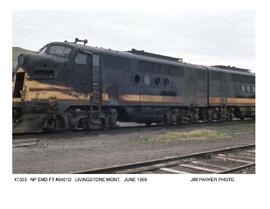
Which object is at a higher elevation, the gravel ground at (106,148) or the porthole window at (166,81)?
the porthole window at (166,81)

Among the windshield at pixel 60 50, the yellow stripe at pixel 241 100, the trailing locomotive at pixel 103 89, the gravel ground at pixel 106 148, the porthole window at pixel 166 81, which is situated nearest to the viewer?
the gravel ground at pixel 106 148

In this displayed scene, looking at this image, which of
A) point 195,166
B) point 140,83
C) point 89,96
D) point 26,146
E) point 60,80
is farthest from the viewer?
point 140,83

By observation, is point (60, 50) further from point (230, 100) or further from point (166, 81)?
point (230, 100)

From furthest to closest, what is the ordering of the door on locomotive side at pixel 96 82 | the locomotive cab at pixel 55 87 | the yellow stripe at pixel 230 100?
the yellow stripe at pixel 230 100 → the door on locomotive side at pixel 96 82 → the locomotive cab at pixel 55 87

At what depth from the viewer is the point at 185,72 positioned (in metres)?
22.8

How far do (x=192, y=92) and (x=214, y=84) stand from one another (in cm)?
298

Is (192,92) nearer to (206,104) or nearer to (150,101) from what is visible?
(206,104)

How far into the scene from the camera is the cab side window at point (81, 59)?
16.0 meters

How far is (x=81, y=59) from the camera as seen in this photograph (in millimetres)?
16188

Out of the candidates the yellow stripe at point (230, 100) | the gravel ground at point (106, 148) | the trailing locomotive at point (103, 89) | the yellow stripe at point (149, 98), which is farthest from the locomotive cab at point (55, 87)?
the yellow stripe at point (230, 100)

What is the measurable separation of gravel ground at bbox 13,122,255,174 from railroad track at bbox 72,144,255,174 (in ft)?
2.44

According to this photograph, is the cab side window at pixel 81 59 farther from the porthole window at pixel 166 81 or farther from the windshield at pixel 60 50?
the porthole window at pixel 166 81

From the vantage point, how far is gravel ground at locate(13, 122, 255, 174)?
964 centimetres

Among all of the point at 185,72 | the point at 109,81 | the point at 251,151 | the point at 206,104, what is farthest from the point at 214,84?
the point at 251,151
